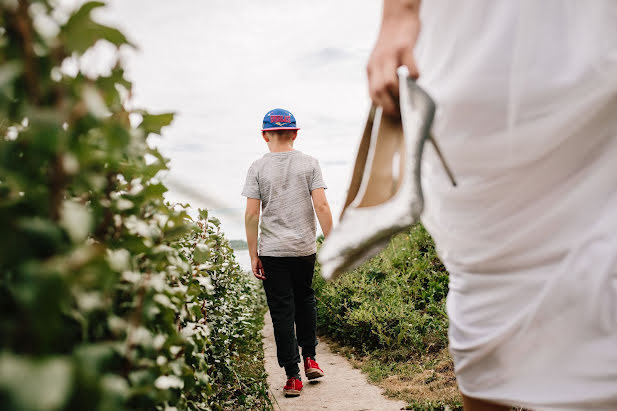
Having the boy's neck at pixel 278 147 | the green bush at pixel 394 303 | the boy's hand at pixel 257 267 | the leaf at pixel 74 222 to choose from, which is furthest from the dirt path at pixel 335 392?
the leaf at pixel 74 222

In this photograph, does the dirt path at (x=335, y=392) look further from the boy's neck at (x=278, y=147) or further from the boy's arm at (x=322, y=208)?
the boy's neck at (x=278, y=147)

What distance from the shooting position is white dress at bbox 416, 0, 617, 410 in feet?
4.25

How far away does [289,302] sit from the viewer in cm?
423

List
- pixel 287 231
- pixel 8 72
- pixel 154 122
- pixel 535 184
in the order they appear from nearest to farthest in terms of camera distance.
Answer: pixel 8 72 → pixel 154 122 → pixel 535 184 → pixel 287 231

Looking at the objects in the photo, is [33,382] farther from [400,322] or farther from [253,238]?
[400,322]

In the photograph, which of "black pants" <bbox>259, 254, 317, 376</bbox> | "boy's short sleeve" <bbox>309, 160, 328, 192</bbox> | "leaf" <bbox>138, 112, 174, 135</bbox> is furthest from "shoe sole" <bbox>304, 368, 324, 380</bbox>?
"leaf" <bbox>138, 112, 174, 135</bbox>

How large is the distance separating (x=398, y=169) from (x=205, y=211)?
2.11 metres

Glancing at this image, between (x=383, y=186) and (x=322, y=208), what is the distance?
9.76 feet

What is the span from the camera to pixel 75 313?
85 centimetres

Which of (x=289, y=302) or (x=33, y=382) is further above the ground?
(x=33, y=382)

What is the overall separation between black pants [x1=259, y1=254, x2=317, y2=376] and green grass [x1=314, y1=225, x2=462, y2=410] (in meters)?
0.66

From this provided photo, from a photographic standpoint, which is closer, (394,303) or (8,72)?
(8,72)

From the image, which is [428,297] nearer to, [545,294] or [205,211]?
[205,211]

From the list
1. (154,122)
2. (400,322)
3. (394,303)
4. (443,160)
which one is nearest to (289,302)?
(400,322)
